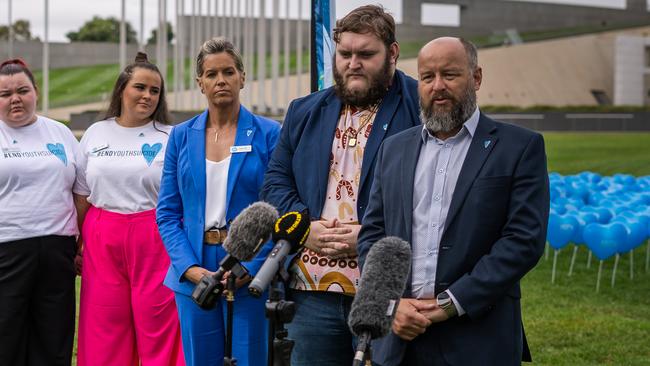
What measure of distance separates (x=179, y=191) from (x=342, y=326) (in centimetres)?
125

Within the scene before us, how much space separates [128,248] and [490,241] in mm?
2644

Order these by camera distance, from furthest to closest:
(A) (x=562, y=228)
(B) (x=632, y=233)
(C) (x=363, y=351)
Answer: (A) (x=562, y=228), (B) (x=632, y=233), (C) (x=363, y=351)

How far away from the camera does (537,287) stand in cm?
1197

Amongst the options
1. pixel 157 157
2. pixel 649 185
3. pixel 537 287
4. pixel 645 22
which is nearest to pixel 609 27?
pixel 645 22

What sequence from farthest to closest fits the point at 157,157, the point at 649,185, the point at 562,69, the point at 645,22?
1. the point at 645,22
2. the point at 562,69
3. the point at 649,185
4. the point at 157,157

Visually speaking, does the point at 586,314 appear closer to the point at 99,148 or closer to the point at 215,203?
the point at 99,148

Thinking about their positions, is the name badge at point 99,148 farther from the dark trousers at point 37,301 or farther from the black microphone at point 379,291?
the black microphone at point 379,291

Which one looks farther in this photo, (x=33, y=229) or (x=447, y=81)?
(x=33, y=229)

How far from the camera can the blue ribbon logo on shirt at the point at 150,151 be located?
5855 mm

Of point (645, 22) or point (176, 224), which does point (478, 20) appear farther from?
point (176, 224)

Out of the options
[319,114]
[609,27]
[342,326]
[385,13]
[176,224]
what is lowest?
[342,326]

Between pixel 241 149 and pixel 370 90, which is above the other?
pixel 370 90

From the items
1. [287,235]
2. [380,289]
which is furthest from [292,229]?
[380,289]

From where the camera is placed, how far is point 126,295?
5867mm
